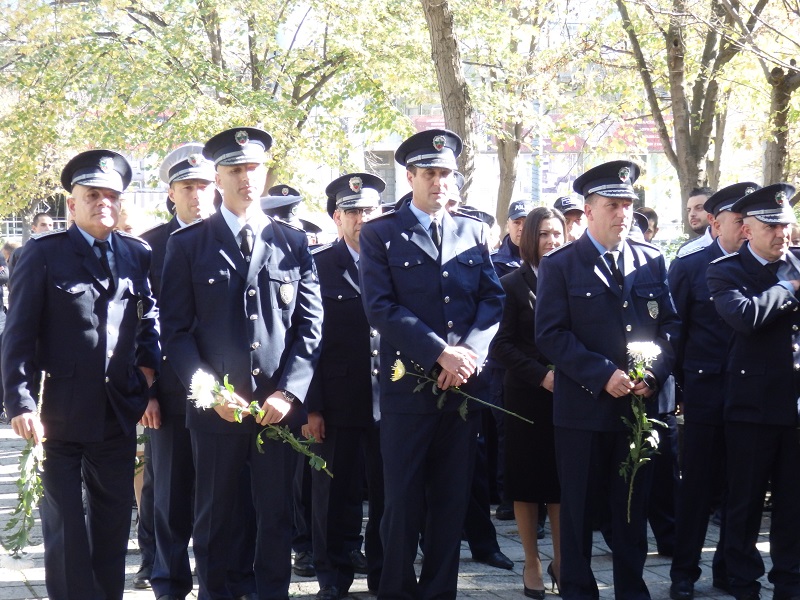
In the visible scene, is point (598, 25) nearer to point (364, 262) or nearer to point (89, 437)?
point (364, 262)

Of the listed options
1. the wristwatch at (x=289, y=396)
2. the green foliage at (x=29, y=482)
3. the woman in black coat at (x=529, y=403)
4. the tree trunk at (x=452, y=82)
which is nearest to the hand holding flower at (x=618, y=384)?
the woman in black coat at (x=529, y=403)

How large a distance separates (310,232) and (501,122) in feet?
35.4

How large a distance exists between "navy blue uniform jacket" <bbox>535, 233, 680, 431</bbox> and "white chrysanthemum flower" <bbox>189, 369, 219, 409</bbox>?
1802mm

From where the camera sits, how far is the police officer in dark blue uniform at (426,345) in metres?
5.53

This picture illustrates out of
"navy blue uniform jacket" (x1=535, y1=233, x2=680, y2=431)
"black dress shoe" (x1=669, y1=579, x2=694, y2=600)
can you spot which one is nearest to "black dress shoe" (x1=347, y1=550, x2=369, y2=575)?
"navy blue uniform jacket" (x1=535, y1=233, x2=680, y2=431)

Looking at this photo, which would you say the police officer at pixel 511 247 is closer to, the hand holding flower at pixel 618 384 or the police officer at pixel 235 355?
the hand holding flower at pixel 618 384

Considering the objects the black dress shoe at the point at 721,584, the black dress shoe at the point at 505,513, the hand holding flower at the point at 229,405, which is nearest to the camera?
the hand holding flower at the point at 229,405

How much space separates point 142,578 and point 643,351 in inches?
123

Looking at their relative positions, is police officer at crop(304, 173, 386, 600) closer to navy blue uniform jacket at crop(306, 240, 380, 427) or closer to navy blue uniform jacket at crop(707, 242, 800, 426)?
navy blue uniform jacket at crop(306, 240, 380, 427)

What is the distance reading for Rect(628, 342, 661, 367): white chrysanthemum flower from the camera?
546cm

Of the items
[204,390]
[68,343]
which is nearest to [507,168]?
[68,343]

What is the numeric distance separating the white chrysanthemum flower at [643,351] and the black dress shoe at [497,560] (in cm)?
195

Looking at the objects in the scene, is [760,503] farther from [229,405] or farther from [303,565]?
[229,405]

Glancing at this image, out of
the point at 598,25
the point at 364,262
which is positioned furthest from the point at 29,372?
the point at 598,25
